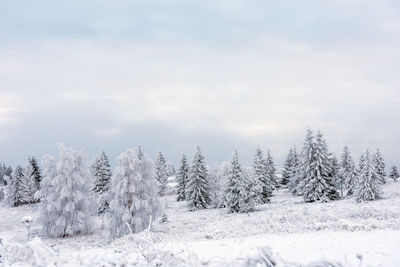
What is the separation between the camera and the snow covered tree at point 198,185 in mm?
49844

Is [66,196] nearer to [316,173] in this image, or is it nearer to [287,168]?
[316,173]

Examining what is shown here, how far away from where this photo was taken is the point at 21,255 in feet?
17.5

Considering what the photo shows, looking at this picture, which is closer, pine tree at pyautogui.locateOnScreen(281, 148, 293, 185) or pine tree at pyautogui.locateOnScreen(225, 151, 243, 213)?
pine tree at pyautogui.locateOnScreen(225, 151, 243, 213)

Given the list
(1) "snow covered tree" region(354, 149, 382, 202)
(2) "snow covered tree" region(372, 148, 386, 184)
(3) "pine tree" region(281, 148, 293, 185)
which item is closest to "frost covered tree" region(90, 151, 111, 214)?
(3) "pine tree" region(281, 148, 293, 185)

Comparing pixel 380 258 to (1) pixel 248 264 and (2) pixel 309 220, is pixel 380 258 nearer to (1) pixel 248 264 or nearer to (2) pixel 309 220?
(1) pixel 248 264

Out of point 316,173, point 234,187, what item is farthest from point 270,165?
point 234,187

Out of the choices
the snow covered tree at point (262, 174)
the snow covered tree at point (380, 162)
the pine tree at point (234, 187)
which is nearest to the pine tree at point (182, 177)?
the snow covered tree at point (262, 174)

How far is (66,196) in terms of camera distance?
32.5 meters

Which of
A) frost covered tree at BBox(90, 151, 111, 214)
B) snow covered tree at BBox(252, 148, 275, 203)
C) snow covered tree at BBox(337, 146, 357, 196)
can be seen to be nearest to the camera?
snow covered tree at BBox(252, 148, 275, 203)

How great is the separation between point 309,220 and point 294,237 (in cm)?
623

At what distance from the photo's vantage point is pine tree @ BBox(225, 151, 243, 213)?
41656 mm

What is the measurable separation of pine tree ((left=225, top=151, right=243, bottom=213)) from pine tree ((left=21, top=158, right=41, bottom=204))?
40.6 m

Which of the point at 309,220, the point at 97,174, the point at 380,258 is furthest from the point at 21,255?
the point at 97,174

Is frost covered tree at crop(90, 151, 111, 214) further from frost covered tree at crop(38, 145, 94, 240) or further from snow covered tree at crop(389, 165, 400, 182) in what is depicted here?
snow covered tree at crop(389, 165, 400, 182)
